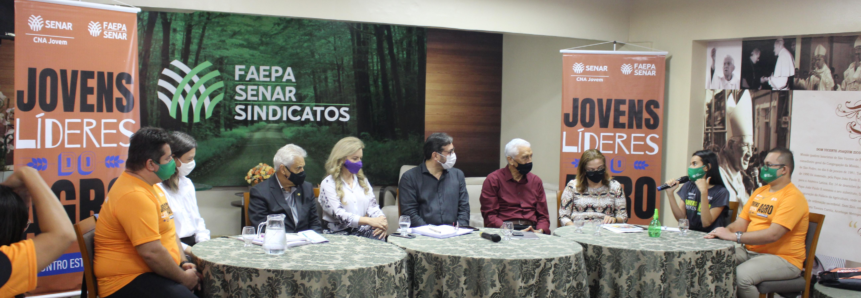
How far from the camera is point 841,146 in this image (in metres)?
4.88

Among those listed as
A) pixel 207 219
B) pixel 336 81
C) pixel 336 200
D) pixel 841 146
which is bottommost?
pixel 207 219

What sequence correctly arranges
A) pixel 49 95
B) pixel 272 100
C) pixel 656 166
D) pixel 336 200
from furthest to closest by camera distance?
1. pixel 272 100
2. pixel 656 166
3. pixel 336 200
4. pixel 49 95

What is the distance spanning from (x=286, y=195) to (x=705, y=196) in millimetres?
3106

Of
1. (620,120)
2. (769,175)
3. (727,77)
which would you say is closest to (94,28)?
(620,120)

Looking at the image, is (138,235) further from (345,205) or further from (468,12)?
(468,12)

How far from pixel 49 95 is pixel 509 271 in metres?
3.29

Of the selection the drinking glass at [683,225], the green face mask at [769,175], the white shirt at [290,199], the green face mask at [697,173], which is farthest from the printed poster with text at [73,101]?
the green face mask at [769,175]

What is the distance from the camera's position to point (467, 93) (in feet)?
23.3

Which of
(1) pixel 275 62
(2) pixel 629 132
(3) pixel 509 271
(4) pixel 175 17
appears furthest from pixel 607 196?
(4) pixel 175 17

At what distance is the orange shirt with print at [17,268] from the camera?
2027mm

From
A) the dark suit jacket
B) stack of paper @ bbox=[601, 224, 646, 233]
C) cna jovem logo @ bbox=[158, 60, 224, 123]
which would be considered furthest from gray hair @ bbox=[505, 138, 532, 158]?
cna jovem logo @ bbox=[158, 60, 224, 123]

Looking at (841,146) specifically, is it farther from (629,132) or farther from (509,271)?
(509,271)

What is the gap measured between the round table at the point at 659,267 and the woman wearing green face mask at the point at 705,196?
0.84 metres

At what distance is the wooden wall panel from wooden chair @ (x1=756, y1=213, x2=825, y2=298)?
379cm
